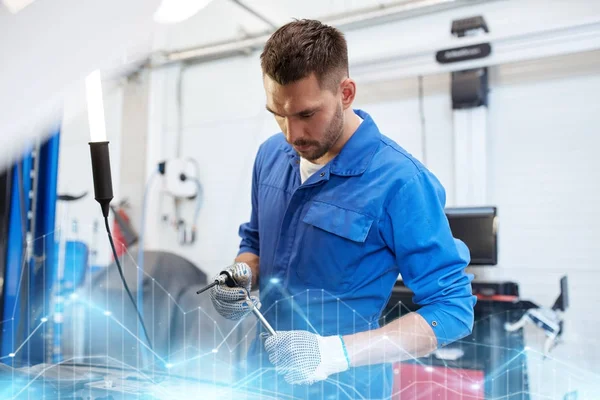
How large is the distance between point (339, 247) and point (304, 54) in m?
0.38

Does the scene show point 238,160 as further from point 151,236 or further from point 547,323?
point 547,323

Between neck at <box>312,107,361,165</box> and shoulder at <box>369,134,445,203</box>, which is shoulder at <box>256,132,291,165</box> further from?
shoulder at <box>369,134,445,203</box>

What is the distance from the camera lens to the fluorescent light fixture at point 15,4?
3.06 ft

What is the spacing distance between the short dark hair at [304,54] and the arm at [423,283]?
26cm

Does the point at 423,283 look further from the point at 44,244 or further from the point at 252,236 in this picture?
the point at 44,244

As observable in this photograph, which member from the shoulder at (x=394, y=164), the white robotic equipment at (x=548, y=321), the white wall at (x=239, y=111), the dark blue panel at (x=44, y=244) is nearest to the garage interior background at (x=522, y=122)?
the white wall at (x=239, y=111)

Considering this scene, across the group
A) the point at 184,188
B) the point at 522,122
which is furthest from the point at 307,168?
the point at 184,188

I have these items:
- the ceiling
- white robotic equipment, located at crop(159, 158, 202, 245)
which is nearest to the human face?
the ceiling

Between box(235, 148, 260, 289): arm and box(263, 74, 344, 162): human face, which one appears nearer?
box(263, 74, 344, 162): human face

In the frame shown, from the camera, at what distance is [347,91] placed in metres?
1.07

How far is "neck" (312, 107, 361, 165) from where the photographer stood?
44.4 inches

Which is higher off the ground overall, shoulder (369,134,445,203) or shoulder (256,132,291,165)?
shoulder (256,132,291,165)

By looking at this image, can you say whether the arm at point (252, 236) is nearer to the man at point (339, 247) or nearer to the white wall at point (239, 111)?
the man at point (339, 247)

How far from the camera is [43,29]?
99 centimetres
